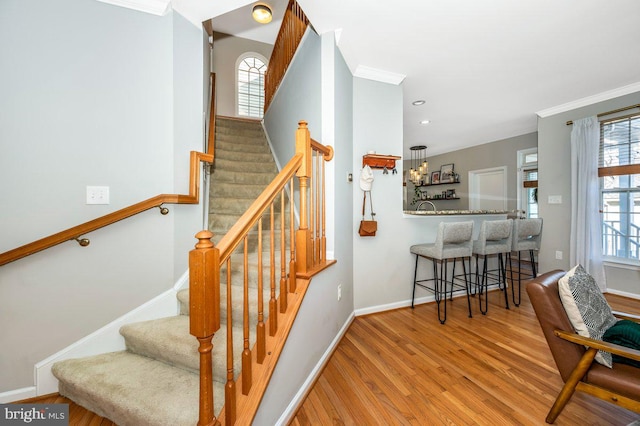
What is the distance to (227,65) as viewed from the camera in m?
5.34

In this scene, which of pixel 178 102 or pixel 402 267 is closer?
pixel 178 102

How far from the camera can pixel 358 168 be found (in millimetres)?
A: 2814


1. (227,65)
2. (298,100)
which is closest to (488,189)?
(298,100)

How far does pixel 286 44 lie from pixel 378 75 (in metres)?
1.41

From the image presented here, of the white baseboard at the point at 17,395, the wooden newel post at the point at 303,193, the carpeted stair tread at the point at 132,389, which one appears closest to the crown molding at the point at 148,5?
the wooden newel post at the point at 303,193

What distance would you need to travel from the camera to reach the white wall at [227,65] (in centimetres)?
527

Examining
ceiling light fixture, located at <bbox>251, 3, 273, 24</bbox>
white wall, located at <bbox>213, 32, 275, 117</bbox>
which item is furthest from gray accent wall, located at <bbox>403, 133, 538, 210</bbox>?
white wall, located at <bbox>213, 32, 275, 117</bbox>

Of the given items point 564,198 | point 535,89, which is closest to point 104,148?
point 535,89

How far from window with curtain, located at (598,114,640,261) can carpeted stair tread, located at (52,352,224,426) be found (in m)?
Result: 4.86

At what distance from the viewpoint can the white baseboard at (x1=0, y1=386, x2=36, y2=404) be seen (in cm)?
156

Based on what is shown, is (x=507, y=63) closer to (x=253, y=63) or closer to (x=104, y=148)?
(x=104, y=148)

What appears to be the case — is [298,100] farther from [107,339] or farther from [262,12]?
[107,339]

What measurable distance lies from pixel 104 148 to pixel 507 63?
3.66 metres

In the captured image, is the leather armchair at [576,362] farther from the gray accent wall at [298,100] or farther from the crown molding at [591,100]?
the crown molding at [591,100]
